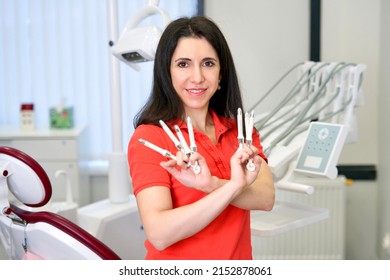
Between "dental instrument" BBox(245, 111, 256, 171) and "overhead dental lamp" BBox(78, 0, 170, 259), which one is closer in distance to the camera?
"dental instrument" BBox(245, 111, 256, 171)

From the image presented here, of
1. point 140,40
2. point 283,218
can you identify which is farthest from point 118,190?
point 283,218

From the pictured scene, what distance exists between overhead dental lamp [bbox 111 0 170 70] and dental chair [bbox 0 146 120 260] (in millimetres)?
758

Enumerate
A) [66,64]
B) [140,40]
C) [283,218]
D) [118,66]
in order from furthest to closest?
[66,64], [118,66], [140,40], [283,218]

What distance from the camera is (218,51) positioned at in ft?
4.31

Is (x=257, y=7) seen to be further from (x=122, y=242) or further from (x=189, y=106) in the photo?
A: (x=189, y=106)

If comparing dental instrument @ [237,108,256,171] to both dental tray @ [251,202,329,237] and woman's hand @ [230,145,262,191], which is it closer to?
woman's hand @ [230,145,262,191]

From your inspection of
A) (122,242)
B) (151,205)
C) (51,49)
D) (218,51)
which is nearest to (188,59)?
(218,51)

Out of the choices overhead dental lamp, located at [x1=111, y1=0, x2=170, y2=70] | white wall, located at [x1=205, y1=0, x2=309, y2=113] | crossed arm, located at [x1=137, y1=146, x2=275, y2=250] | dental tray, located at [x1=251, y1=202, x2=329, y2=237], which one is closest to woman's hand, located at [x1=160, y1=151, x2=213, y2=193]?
crossed arm, located at [x1=137, y1=146, x2=275, y2=250]

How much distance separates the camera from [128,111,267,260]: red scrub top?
120 cm

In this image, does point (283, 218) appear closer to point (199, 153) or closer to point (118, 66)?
point (199, 153)

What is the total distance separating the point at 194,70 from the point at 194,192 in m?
0.28

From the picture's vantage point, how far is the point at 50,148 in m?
3.29

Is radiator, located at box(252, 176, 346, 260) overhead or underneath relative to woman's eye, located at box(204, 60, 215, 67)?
→ underneath
